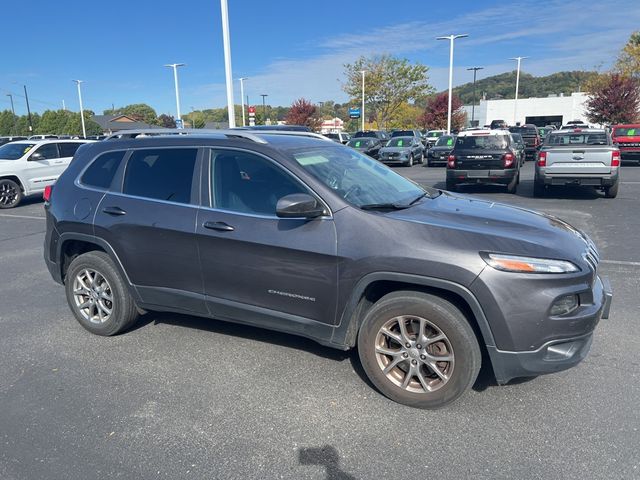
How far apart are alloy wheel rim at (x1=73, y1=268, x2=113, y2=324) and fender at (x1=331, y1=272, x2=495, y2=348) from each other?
2.24 metres

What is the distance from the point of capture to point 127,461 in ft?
9.02

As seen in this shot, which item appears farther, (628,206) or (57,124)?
(57,124)

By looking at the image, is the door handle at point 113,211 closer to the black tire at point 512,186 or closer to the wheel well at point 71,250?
the wheel well at point 71,250

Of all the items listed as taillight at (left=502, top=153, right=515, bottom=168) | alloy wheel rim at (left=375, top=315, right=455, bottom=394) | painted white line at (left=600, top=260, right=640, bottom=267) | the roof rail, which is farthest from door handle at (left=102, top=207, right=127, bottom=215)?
taillight at (left=502, top=153, right=515, bottom=168)

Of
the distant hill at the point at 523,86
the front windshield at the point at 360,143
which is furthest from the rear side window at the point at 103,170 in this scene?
the distant hill at the point at 523,86

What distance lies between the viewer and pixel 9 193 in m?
13.1

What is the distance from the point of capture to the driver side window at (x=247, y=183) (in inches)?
140

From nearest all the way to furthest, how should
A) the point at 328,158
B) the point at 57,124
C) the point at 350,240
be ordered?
the point at 350,240 < the point at 328,158 < the point at 57,124

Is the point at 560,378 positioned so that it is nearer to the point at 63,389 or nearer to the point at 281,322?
the point at 281,322

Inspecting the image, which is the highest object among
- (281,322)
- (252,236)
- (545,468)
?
(252,236)

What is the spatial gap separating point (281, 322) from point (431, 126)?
50.8 meters

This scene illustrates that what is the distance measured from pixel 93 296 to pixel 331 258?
249 cm

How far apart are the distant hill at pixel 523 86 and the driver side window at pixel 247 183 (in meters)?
98.5

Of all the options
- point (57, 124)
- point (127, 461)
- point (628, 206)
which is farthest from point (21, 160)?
point (57, 124)
